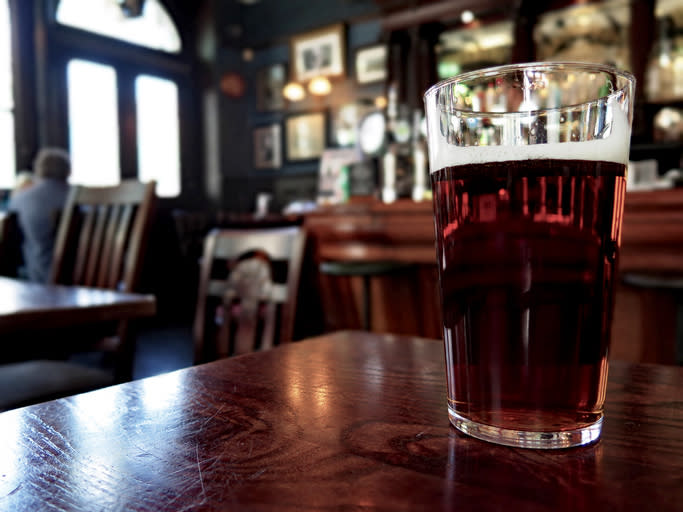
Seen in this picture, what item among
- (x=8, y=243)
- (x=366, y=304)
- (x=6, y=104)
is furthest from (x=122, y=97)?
(x=366, y=304)

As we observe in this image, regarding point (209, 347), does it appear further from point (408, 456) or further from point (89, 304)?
point (408, 456)

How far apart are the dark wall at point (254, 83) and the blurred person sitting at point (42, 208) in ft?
11.2

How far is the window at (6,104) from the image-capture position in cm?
611

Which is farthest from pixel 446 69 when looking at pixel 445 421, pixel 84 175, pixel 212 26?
pixel 445 421

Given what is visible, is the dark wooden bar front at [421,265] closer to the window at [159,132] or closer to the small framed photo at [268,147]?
the small framed photo at [268,147]

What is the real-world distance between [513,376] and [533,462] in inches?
2.2

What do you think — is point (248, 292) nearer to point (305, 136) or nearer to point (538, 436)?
point (538, 436)

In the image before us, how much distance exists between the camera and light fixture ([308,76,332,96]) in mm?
6941

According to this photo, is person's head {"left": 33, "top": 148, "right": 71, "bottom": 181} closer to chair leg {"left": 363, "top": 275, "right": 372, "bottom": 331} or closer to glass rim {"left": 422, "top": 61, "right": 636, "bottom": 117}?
chair leg {"left": 363, "top": 275, "right": 372, "bottom": 331}

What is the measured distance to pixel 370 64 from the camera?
22.0 ft

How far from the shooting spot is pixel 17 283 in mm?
1836

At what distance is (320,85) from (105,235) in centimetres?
534

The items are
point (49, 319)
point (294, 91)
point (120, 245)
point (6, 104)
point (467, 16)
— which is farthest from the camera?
point (294, 91)

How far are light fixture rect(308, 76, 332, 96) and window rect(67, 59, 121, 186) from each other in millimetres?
2481
